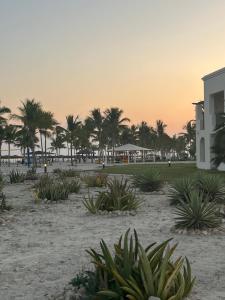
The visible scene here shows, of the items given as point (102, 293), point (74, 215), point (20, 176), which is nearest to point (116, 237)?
point (74, 215)

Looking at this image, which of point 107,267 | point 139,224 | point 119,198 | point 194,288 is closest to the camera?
point 107,267

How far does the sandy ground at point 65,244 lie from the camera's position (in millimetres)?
6372

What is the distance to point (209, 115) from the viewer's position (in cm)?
4000

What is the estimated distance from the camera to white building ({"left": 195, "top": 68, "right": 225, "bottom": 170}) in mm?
38188

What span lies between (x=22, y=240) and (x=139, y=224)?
3.03m

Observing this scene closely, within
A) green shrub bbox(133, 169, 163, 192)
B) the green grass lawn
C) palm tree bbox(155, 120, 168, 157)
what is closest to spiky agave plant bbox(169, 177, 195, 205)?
green shrub bbox(133, 169, 163, 192)

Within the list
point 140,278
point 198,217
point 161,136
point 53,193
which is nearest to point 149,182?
point 53,193

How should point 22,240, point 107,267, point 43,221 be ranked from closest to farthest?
point 107,267 → point 22,240 → point 43,221

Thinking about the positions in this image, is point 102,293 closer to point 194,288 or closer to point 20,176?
point 194,288

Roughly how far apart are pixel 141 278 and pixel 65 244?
14.2 ft

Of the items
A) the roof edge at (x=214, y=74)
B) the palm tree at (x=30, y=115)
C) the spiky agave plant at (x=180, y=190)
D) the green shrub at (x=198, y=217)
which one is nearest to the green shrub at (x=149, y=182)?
the spiky agave plant at (x=180, y=190)

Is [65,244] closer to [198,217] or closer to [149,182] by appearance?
[198,217]

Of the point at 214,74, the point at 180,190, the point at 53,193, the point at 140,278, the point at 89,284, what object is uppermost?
the point at 214,74

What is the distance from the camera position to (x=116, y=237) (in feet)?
32.3
